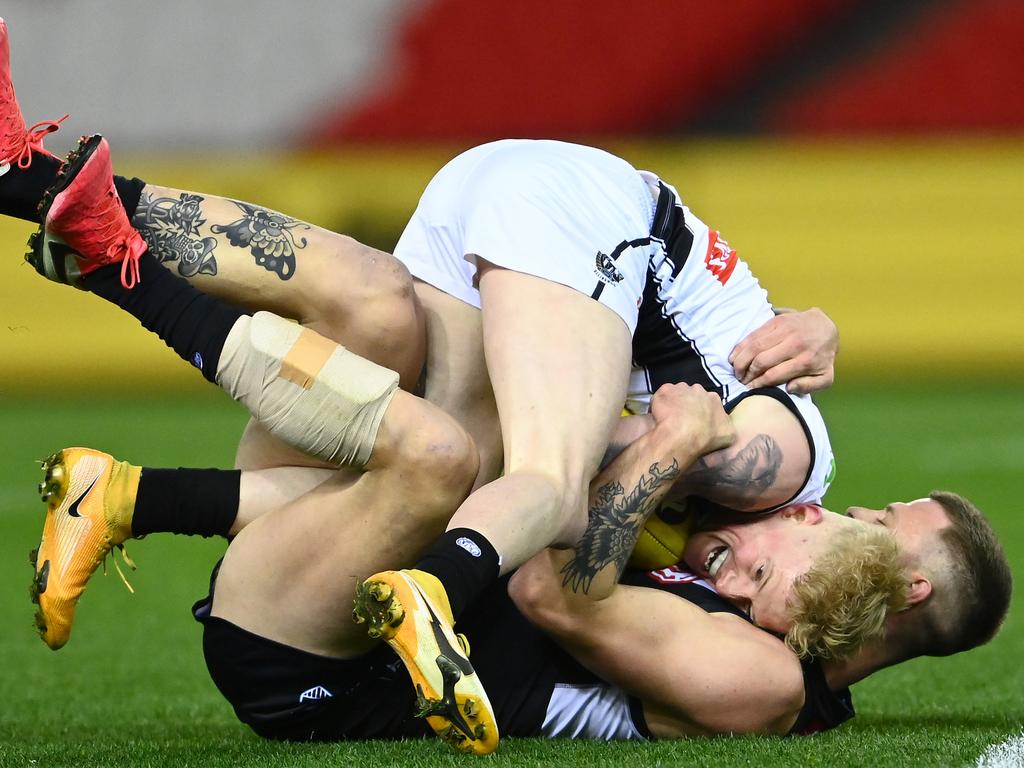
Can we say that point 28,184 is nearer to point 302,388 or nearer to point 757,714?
point 302,388

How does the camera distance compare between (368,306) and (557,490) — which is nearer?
(557,490)

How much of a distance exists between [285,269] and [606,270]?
28.4 inches

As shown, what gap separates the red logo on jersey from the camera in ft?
12.3

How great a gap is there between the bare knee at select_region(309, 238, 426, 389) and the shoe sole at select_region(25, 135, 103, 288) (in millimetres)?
549

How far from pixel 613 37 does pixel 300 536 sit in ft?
37.5

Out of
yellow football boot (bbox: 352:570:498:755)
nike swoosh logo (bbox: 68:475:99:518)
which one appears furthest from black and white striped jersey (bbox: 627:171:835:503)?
nike swoosh logo (bbox: 68:475:99:518)

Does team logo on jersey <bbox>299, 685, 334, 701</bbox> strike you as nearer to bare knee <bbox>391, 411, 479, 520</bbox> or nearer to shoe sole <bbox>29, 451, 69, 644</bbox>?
bare knee <bbox>391, 411, 479, 520</bbox>

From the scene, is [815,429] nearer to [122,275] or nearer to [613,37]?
[122,275]

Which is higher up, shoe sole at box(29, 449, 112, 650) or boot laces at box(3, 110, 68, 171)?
boot laces at box(3, 110, 68, 171)

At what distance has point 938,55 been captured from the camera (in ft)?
44.5

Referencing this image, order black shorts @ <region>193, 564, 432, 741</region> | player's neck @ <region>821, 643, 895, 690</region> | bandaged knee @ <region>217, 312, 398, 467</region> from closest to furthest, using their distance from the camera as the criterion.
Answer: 1. bandaged knee @ <region>217, 312, 398, 467</region>
2. black shorts @ <region>193, 564, 432, 741</region>
3. player's neck @ <region>821, 643, 895, 690</region>

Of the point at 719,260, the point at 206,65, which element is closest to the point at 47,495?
the point at 719,260

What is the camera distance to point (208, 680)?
425 cm

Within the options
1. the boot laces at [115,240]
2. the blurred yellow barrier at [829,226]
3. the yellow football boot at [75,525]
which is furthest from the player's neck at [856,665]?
the blurred yellow barrier at [829,226]
